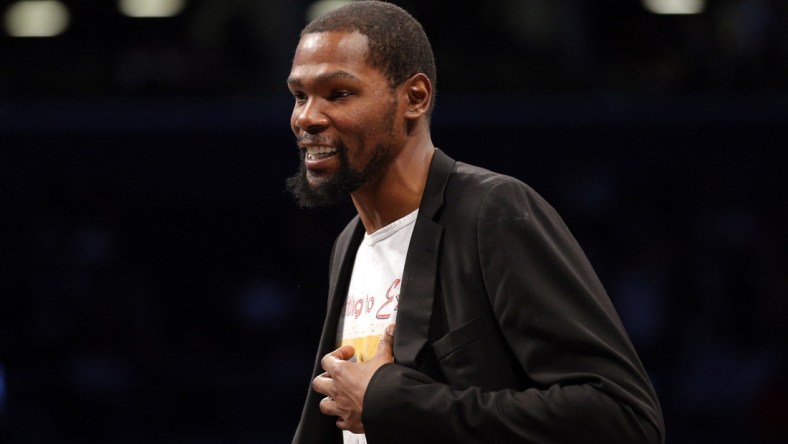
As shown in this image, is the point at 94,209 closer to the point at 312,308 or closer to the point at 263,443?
the point at 312,308

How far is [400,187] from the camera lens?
8.07 ft

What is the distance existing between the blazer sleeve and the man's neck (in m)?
0.32

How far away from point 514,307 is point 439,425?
25 cm

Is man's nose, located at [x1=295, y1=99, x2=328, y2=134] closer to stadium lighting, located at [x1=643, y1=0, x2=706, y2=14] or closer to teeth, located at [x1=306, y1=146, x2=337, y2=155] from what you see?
teeth, located at [x1=306, y1=146, x2=337, y2=155]

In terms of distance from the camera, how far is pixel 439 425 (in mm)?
2104

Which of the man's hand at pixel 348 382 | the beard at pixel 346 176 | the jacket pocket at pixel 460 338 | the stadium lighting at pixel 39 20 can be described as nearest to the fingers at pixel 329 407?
the man's hand at pixel 348 382

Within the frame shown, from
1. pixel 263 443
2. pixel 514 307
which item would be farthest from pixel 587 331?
pixel 263 443

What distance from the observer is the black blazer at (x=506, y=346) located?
207cm

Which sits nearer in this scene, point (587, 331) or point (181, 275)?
point (587, 331)

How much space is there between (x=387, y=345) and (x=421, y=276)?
5.8 inches

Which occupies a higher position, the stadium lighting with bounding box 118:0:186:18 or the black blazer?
the stadium lighting with bounding box 118:0:186:18

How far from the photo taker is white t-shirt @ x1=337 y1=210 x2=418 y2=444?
95.3 inches

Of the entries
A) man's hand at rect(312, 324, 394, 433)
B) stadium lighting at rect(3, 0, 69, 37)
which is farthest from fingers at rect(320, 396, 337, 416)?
stadium lighting at rect(3, 0, 69, 37)

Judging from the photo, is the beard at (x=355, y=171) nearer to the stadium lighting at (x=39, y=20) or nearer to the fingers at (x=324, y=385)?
the fingers at (x=324, y=385)
